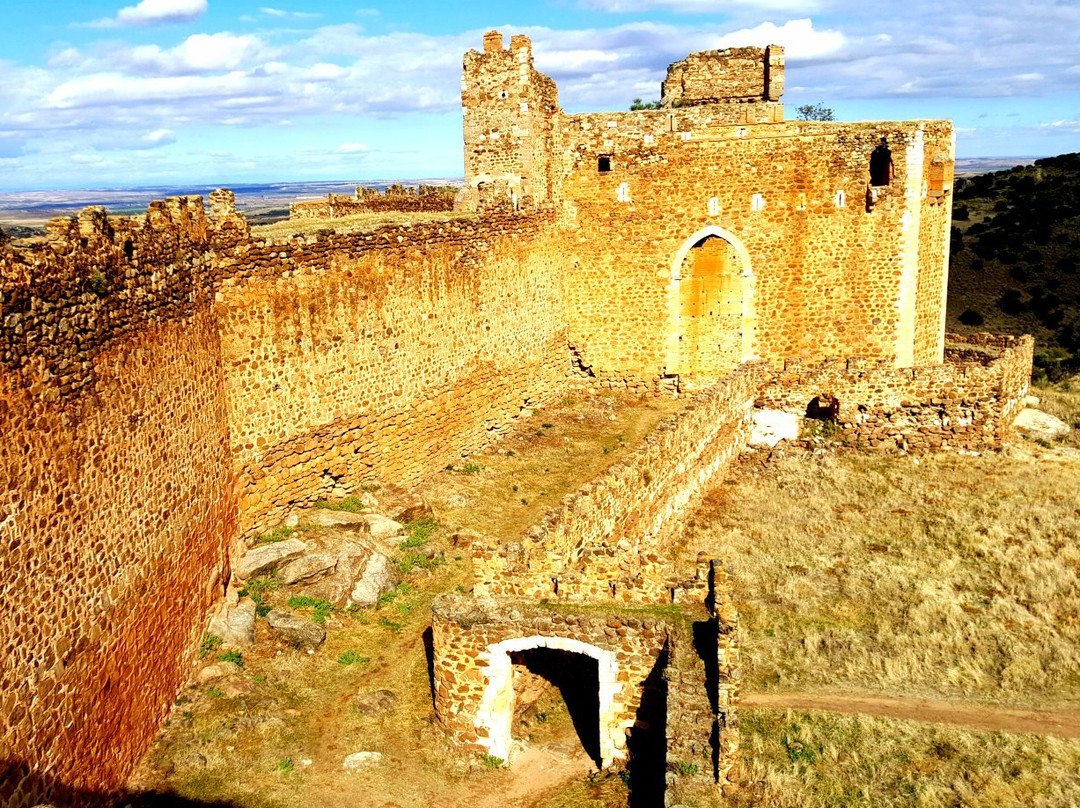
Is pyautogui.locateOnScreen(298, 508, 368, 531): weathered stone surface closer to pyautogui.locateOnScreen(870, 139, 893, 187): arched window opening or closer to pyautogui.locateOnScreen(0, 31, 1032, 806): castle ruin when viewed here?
pyautogui.locateOnScreen(0, 31, 1032, 806): castle ruin

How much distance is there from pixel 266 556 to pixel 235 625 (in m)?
1.23

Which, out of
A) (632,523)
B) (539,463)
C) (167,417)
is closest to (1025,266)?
(539,463)

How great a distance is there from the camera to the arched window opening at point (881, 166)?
59.9 ft

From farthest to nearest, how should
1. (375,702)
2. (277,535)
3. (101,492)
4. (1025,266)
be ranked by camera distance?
(1025,266)
(277,535)
(375,702)
(101,492)

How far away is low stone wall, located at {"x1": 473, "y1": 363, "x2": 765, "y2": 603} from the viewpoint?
346 inches

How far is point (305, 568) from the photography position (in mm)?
10844

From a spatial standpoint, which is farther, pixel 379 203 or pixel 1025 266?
pixel 1025 266

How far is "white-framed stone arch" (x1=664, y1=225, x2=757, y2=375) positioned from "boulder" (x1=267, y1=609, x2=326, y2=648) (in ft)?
39.8

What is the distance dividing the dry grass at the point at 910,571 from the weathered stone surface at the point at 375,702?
3.83 m

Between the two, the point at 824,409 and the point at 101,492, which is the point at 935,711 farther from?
the point at 824,409

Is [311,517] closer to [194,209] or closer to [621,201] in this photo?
[194,209]

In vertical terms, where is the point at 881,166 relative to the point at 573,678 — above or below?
above

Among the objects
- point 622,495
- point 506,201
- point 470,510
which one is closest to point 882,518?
point 622,495

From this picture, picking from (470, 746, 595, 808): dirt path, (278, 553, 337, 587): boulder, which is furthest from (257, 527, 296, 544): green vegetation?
(470, 746, 595, 808): dirt path
